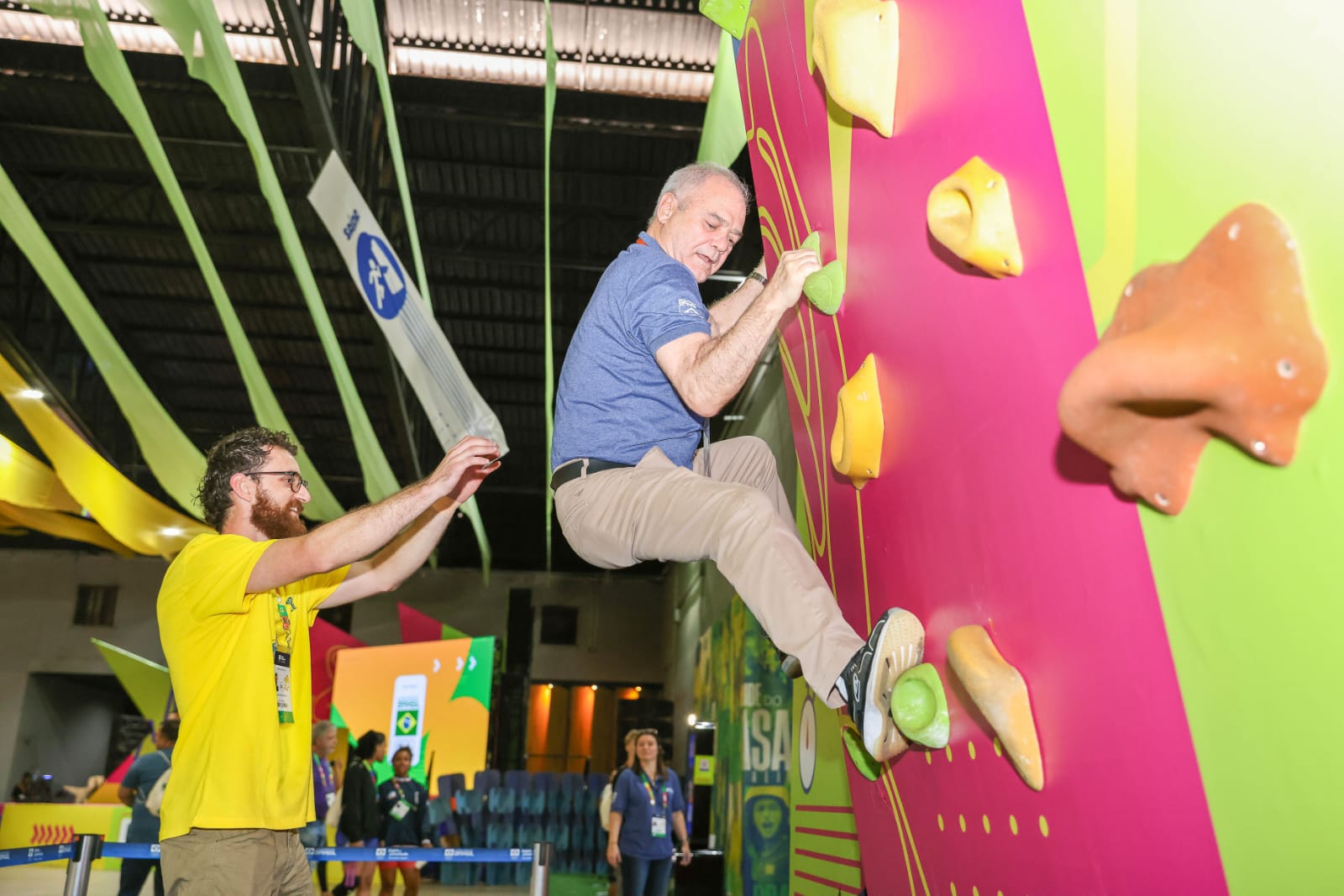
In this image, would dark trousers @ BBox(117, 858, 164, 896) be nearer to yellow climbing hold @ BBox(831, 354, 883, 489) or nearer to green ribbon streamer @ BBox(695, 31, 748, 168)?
green ribbon streamer @ BBox(695, 31, 748, 168)

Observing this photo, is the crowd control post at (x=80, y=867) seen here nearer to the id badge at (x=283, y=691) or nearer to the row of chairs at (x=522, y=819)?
the id badge at (x=283, y=691)

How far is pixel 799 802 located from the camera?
5711 millimetres

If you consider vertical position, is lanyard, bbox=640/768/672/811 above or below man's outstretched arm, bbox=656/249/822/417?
below

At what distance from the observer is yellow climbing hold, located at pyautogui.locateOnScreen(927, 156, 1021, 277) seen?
1.09 metres

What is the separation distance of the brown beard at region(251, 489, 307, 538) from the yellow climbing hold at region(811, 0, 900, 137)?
74.6 inches

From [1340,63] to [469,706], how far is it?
1214cm

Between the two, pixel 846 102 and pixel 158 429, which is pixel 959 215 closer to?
pixel 846 102

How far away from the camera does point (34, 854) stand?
3.07m

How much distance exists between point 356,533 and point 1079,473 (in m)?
1.64

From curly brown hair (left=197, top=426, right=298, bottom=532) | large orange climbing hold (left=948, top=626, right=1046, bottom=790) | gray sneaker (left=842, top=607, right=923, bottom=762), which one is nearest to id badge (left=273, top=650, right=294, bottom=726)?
curly brown hair (left=197, top=426, right=298, bottom=532)

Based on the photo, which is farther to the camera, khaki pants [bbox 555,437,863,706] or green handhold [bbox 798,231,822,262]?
green handhold [bbox 798,231,822,262]

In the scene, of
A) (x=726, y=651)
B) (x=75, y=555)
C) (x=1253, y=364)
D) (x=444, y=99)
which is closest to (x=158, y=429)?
(x=444, y=99)

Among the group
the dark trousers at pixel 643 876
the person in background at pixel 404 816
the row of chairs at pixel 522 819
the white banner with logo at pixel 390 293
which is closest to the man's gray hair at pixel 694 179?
the white banner with logo at pixel 390 293

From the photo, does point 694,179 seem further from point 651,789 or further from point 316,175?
point 316,175
